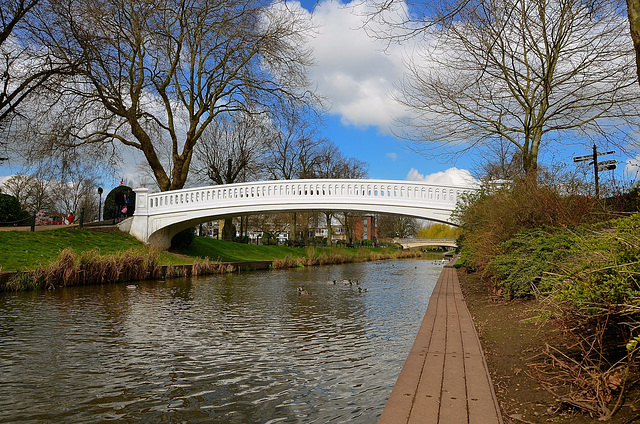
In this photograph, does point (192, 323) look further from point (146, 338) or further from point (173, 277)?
point (173, 277)

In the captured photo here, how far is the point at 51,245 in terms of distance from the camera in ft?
48.8

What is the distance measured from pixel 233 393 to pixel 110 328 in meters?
3.43

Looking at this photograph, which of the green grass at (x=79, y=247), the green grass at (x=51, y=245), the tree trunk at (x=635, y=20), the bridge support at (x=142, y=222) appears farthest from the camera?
the bridge support at (x=142, y=222)

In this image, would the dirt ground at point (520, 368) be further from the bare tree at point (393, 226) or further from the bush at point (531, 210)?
the bare tree at point (393, 226)

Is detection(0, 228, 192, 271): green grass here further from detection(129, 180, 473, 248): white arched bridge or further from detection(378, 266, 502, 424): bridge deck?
detection(378, 266, 502, 424): bridge deck

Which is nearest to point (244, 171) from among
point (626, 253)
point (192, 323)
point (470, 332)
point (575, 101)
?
point (575, 101)

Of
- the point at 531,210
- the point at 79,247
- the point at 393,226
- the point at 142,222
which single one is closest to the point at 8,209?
the point at 142,222

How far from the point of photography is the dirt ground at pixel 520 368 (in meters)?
2.76

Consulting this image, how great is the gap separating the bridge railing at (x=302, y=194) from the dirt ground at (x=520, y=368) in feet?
34.0

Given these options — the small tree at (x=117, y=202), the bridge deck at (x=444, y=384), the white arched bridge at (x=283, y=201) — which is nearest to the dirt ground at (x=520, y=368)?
the bridge deck at (x=444, y=384)

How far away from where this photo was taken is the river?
361cm

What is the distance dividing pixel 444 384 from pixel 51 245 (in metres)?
14.7

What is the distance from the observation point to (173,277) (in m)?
15.1

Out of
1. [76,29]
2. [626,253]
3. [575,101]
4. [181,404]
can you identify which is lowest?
[181,404]
